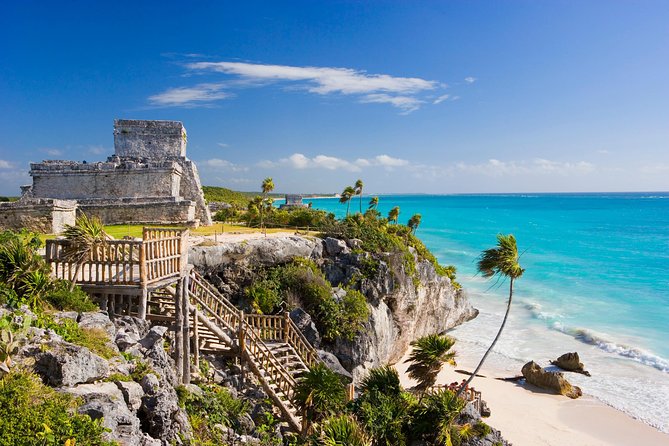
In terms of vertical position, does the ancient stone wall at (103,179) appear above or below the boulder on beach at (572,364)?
above

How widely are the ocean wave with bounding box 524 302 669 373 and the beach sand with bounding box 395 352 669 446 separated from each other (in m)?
8.01

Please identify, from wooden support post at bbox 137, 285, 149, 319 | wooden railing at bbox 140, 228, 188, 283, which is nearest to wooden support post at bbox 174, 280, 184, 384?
wooden railing at bbox 140, 228, 188, 283

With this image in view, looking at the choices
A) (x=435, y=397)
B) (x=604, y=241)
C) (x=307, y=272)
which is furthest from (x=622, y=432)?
(x=604, y=241)

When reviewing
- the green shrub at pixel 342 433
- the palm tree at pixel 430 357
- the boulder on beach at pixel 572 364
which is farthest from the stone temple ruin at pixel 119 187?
the boulder on beach at pixel 572 364

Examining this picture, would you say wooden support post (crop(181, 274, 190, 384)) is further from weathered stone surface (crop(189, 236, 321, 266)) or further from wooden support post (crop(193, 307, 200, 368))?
weathered stone surface (crop(189, 236, 321, 266))

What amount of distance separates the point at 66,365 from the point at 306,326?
14011mm

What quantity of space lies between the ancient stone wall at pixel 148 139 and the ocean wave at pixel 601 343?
32161mm

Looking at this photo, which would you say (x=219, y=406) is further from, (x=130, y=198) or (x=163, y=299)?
(x=130, y=198)

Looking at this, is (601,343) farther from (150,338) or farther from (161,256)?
(150,338)

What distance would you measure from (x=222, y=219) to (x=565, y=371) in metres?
26.8

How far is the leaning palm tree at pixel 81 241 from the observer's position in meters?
11.9

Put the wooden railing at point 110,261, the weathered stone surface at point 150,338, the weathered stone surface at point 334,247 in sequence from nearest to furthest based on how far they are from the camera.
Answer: the weathered stone surface at point 150,338
the wooden railing at point 110,261
the weathered stone surface at point 334,247

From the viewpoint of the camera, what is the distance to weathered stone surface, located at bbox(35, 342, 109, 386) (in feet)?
24.5

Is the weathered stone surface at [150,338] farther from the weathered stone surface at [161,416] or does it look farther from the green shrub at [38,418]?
the green shrub at [38,418]
